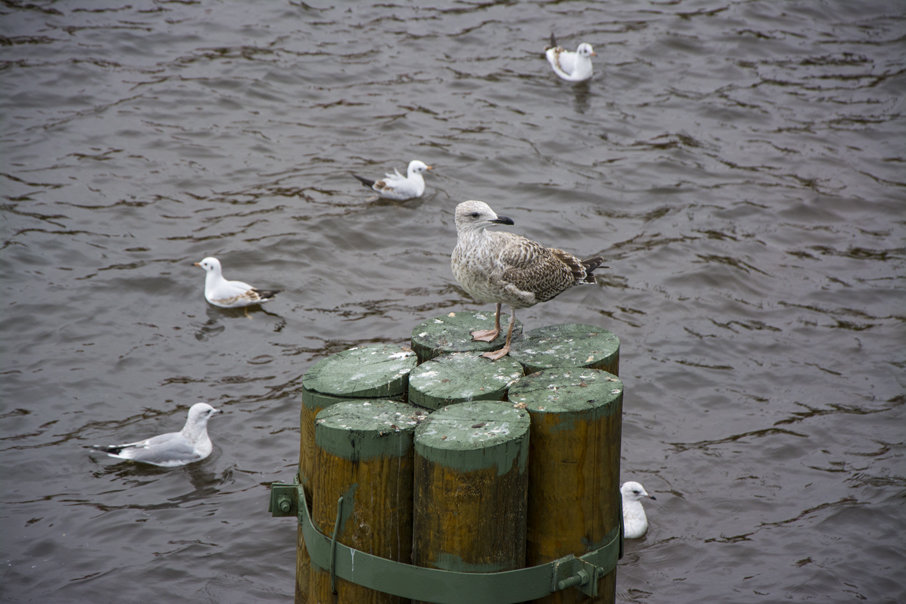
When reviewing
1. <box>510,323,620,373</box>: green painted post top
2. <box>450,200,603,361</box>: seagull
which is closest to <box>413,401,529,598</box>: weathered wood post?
<box>510,323,620,373</box>: green painted post top

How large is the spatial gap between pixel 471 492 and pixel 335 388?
70cm

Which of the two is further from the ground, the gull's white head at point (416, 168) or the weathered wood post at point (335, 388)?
the weathered wood post at point (335, 388)

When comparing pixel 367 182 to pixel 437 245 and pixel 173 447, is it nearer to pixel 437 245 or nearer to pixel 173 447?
pixel 437 245

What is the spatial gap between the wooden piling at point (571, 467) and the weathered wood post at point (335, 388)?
1.54 ft

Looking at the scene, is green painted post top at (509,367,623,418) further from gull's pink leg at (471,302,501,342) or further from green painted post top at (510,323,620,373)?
gull's pink leg at (471,302,501,342)

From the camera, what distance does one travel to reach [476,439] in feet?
9.91

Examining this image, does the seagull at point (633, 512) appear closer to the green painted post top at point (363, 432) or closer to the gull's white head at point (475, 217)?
the gull's white head at point (475, 217)

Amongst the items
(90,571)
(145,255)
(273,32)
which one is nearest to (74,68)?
(273,32)

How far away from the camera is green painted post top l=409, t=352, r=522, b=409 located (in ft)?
11.0

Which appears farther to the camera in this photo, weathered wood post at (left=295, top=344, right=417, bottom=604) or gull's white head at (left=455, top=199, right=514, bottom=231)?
gull's white head at (left=455, top=199, right=514, bottom=231)

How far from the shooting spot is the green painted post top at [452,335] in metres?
3.81

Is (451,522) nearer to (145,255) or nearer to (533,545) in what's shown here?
(533,545)

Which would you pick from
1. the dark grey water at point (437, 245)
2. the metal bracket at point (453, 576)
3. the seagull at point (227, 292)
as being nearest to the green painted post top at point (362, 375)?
the metal bracket at point (453, 576)

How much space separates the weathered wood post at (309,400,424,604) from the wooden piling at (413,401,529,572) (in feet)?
0.30
